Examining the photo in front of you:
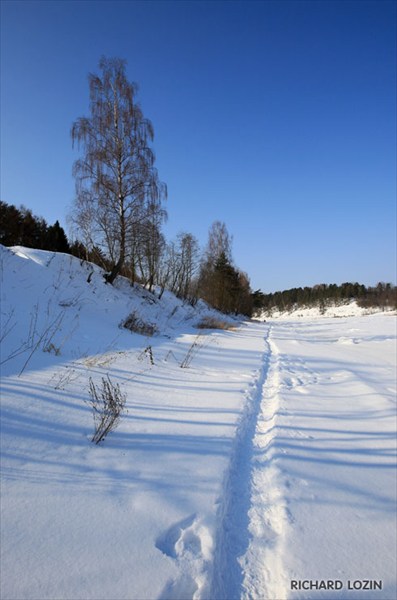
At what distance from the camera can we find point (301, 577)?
133 centimetres

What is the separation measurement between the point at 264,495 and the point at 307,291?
105 metres

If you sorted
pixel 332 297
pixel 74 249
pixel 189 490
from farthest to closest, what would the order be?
1. pixel 332 297
2. pixel 74 249
3. pixel 189 490

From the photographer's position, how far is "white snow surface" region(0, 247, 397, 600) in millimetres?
1241

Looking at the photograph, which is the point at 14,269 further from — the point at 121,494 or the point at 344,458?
the point at 344,458

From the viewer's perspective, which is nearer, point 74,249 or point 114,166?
point 114,166

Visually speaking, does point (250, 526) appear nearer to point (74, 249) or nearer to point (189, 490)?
point (189, 490)

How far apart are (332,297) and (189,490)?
94.0 metres

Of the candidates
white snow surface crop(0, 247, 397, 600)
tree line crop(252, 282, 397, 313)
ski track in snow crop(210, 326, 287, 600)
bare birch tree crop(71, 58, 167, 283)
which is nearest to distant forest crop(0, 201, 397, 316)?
bare birch tree crop(71, 58, 167, 283)

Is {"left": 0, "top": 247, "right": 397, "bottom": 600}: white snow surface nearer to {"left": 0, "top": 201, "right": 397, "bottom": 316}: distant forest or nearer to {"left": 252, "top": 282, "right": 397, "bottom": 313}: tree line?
{"left": 0, "top": 201, "right": 397, "bottom": 316}: distant forest

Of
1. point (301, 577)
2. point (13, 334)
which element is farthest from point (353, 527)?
point (13, 334)

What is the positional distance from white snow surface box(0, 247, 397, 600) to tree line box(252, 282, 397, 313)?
6563cm

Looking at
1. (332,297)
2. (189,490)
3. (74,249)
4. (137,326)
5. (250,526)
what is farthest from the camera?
(332,297)

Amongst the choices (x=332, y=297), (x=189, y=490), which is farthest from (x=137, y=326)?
(x=332, y=297)

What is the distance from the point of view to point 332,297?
85875 mm
